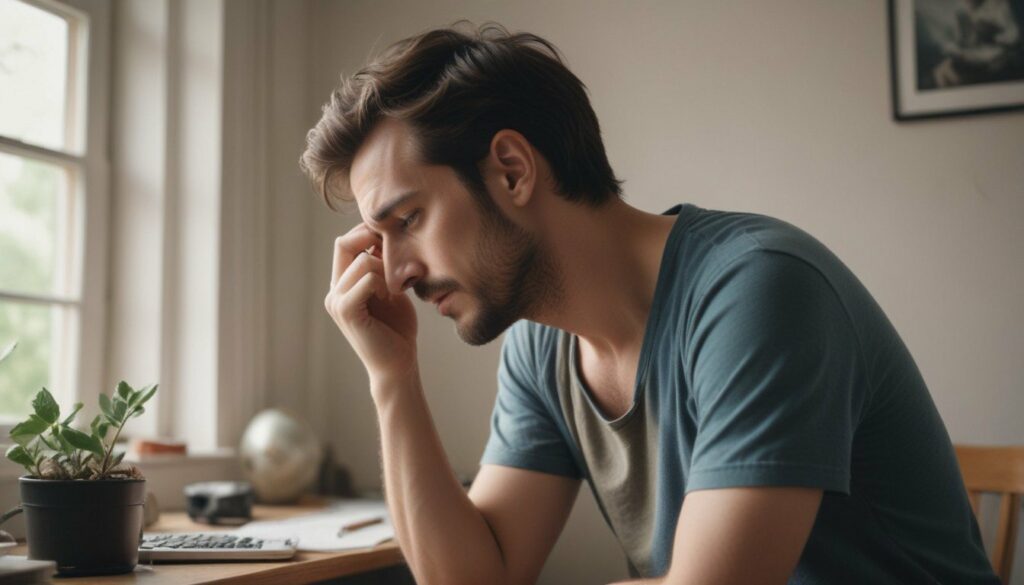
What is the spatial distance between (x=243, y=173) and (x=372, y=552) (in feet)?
3.29

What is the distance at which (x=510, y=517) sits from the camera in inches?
56.1

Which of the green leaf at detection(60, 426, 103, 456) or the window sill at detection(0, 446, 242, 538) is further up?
the green leaf at detection(60, 426, 103, 456)

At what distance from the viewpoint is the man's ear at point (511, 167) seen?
1288 millimetres

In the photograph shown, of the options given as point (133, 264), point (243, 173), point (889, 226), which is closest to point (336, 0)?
point (243, 173)

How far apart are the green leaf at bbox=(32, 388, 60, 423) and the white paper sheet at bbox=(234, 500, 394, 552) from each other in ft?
1.43

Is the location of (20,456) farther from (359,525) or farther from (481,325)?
(359,525)

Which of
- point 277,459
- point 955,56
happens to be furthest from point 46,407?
point 955,56

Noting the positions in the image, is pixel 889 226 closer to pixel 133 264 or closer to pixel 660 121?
pixel 660 121

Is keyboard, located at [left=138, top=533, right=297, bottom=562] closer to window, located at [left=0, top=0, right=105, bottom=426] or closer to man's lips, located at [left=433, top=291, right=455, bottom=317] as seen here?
man's lips, located at [left=433, top=291, right=455, bottom=317]

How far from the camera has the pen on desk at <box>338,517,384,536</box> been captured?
1641 mm

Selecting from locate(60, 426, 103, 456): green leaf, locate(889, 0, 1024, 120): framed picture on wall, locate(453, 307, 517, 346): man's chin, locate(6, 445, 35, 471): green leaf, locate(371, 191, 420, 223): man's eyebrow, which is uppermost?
locate(889, 0, 1024, 120): framed picture on wall

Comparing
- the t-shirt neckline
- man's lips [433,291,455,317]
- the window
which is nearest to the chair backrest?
the t-shirt neckline

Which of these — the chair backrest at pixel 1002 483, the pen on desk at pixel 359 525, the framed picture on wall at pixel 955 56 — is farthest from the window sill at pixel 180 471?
the framed picture on wall at pixel 955 56

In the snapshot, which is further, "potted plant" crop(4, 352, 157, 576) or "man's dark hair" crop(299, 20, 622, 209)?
"man's dark hair" crop(299, 20, 622, 209)
